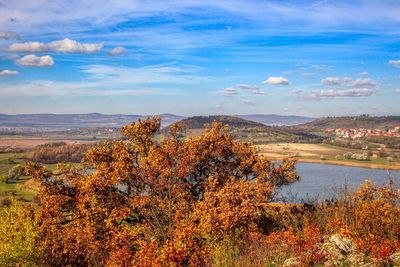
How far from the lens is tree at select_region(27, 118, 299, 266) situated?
24.5 m

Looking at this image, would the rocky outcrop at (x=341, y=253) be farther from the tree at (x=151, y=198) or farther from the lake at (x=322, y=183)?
the lake at (x=322, y=183)

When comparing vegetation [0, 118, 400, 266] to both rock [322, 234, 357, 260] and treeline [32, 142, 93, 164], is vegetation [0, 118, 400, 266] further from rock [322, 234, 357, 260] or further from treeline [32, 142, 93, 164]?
treeline [32, 142, 93, 164]

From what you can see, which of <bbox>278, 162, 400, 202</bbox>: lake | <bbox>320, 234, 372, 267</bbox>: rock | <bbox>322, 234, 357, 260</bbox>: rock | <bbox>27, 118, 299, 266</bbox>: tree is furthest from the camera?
<bbox>278, 162, 400, 202</bbox>: lake

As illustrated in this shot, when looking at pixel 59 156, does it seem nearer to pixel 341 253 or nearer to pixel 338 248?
pixel 338 248

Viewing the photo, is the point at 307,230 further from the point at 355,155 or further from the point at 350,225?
the point at 355,155

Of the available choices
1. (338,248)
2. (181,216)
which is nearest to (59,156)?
(181,216)

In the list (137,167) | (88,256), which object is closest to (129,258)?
(88,256)

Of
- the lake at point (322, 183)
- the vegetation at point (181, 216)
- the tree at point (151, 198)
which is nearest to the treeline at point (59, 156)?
the lake at point (322, 183)

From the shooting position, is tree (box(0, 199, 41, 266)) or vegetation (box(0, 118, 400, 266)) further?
tree (box(0, 199, 41, 266))

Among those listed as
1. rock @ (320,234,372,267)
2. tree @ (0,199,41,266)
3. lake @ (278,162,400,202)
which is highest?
rock @ (320,234,372,267)

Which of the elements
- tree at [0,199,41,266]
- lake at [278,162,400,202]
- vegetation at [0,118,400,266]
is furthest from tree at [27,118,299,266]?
lake at [278,162,400,202]

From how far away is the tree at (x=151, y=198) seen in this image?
964 inches

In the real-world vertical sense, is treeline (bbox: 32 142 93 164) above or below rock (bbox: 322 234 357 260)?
below

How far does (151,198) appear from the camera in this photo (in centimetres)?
2973
